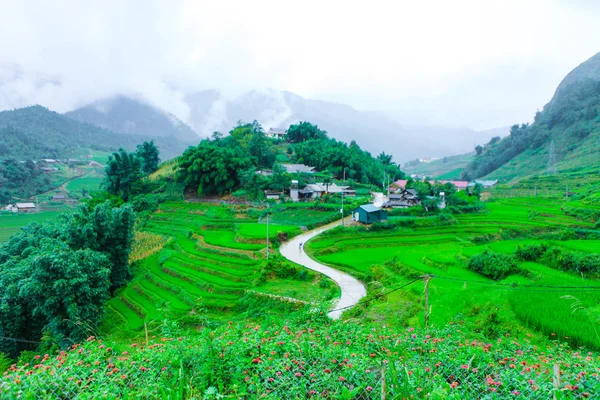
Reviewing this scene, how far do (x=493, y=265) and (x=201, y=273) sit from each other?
15143 mm

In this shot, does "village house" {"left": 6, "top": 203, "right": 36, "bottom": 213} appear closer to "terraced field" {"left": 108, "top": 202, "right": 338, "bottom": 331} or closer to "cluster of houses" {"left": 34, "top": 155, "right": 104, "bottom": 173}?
"cluster of houses" {"left": 34, "top": 155, "right": 104, "bottom": 173}

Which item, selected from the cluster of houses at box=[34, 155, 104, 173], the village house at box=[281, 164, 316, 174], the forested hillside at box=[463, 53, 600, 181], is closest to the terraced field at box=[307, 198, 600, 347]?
the village house at box=[281, 164, 316, 174]

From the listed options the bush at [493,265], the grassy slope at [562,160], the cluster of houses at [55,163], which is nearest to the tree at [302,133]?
the grassy slope at [562,160]

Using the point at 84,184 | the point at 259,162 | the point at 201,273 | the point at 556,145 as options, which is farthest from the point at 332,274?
the point at 556,145

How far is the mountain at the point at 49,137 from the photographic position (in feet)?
226

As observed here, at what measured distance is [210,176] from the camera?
36.9m

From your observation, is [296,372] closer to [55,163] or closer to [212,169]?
[212,169]

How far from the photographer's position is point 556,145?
221ft

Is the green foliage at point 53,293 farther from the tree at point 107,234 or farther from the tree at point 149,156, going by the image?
the tree at point 149,156

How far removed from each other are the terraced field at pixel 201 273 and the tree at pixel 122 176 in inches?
405

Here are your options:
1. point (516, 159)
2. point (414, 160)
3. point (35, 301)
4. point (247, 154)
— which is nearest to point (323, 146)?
point (247, 154)

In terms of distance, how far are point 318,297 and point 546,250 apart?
10.6 metres

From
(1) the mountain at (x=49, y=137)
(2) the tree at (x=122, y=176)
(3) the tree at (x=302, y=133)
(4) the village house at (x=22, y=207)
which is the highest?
(1) the mountain at (x=49, y=137)

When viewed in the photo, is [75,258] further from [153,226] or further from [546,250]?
[546,250]
